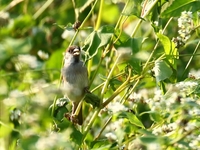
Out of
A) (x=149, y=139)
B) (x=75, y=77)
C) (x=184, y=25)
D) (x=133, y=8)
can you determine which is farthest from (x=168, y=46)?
(x=149, y=139)

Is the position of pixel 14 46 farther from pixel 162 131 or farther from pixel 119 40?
pixel 119 40

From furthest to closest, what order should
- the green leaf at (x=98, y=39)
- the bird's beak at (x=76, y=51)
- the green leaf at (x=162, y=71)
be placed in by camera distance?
the bird's beak at (x=76, y=51) < the green leaf at (x=98, y=39) < the green leaf at (x=162, y=71)

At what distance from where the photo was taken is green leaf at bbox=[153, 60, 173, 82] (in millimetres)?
2666

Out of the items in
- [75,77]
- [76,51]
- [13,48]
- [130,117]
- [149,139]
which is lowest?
[75,77]

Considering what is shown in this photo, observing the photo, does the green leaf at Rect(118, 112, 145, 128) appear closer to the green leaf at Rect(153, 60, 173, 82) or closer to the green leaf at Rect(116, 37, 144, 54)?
the green leaf at Rect(153, 60, 173, 82)

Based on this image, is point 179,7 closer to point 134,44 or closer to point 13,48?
point 134,44

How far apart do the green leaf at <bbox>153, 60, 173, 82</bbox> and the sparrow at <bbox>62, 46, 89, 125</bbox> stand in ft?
1.46

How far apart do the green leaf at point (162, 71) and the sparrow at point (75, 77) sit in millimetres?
444

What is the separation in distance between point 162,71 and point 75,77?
2.80 feet

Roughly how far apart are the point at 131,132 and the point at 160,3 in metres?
0.90

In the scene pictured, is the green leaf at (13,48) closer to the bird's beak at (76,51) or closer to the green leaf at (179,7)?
the green leaf at (179,7)

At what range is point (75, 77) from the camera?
3.45 meters

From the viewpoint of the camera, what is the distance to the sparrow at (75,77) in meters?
3.10

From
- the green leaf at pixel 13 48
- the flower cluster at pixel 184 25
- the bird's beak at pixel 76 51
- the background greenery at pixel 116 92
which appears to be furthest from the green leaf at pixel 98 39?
the green leaf at pixel 13 48
